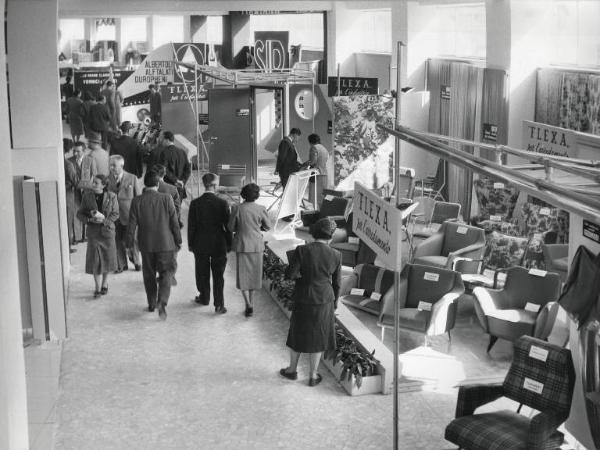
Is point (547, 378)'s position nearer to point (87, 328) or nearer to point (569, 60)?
point (87, 328)

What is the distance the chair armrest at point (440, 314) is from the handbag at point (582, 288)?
8.60ft

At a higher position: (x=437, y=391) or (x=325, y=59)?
(x=325, y=59)

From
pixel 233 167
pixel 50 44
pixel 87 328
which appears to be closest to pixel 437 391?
pixel 87 328

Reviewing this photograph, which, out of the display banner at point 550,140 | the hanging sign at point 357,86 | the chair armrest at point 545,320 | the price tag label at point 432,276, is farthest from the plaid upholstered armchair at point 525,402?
the hanging sign at point 357,86

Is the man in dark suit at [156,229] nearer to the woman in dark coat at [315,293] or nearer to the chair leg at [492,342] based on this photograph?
the woman in dark coat at [315,293]

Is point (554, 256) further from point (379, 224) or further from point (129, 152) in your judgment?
point (129, 152)

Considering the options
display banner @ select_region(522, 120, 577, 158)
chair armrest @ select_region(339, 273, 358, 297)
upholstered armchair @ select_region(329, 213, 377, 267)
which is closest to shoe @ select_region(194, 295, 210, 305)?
chair armrest @ select_region(339, 273, 358, 297)

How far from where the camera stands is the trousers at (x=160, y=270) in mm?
9758

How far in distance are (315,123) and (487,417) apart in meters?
12.0

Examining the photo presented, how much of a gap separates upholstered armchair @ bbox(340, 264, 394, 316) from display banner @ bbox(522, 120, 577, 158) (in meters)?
2.01

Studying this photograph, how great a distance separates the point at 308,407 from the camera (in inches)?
303

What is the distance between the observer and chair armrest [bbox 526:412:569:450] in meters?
5.95

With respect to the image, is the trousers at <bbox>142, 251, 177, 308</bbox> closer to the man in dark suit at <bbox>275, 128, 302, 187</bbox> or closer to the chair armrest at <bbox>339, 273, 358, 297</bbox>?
the chair armrest at <bbox>339, 273, 358, 297</bbox>

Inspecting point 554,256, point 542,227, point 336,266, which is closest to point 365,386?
point 336,266
